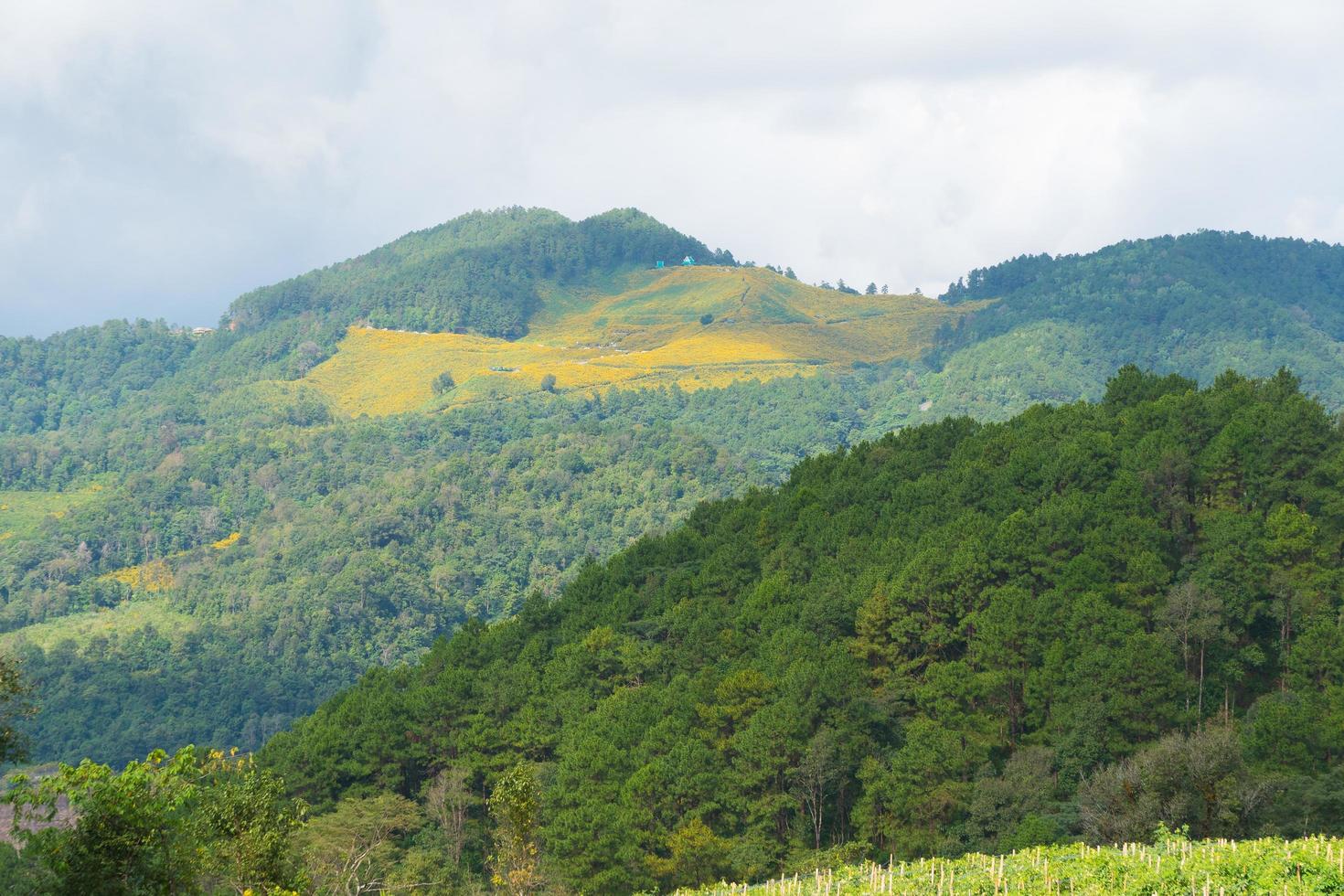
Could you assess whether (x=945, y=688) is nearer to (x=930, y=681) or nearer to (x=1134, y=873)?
(x=930, y=681)

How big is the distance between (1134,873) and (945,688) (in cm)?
3404

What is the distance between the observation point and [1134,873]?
35.2 meters

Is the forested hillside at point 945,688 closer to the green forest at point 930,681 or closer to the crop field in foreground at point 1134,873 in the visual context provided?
the green forest at point 930,681

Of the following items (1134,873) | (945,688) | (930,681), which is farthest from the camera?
(930,681)

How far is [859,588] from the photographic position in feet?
265

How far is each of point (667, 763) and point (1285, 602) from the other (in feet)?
96.9

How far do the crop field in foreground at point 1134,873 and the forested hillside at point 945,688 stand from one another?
10809 millimetres

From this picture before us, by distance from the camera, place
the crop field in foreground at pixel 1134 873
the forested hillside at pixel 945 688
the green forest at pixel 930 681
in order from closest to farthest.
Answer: the crop field in foreground at pixel 1134 873 < the forested hillside at pixel 945 688 < the green forest at pixel 930 681

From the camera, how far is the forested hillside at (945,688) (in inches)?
2320

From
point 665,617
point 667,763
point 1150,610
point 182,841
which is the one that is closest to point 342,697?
point 665,617

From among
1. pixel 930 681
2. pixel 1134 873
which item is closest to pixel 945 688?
pixel 930 681

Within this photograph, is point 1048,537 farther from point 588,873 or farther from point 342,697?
point 342,697

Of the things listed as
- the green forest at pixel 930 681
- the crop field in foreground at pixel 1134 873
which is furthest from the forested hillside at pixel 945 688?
the crop field in foreground at pixel 1134 873

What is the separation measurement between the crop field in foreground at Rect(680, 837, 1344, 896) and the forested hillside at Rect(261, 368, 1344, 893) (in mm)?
10809
